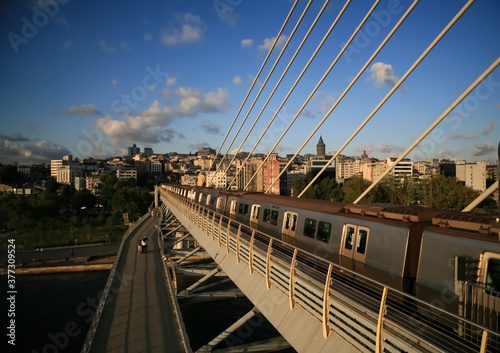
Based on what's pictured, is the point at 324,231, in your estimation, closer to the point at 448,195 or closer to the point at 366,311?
the point at 366,311

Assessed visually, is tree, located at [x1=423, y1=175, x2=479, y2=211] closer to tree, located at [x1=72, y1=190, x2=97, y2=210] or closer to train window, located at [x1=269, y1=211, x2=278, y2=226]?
train window, located at [x1=269, y1=211, x2=278, y2=226]

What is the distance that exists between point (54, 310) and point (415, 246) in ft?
94.4

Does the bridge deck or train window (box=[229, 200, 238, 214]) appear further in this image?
train window (box=[229, 200, 238, 214])

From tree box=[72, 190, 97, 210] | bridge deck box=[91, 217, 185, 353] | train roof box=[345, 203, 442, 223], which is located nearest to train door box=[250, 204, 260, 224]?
bridge deck box=[91, 217, 185, 353]

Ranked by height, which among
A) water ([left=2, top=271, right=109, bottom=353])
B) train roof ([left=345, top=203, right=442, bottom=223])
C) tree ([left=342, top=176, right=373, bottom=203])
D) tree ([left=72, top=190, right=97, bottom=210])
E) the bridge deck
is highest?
train roof ([left=345, top=203, right=442, bottom=223])

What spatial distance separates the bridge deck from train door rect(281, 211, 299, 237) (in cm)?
495

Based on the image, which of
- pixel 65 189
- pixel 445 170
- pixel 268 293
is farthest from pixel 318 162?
pixel 268 293

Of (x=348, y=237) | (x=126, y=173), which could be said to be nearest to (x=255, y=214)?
(x=348, y=237)

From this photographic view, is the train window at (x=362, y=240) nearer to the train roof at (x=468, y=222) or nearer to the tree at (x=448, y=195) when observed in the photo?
the train roof at (x=468, y=222)

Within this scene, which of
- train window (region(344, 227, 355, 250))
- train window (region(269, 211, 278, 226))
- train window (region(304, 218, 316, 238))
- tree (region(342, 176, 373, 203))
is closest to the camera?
train window (region(344, 227, 355, 250))

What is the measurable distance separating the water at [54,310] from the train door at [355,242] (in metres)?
19.4

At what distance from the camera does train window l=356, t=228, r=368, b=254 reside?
22.4 feet

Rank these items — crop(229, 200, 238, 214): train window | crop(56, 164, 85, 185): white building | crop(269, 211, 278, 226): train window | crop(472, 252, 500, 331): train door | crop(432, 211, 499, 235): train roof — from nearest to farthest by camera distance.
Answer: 1. crop(472, 252, 500, 331): train door
2. crop(432, 211, 499, 235): train roof
3. crop(269, 211, 278, 226): train window
4. crop(229, 200, 238, 214): train window
5. crop(56, 164, 85, 185): white building

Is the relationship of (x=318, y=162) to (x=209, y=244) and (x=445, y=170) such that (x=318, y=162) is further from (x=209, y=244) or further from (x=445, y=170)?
(x=209, y=244)
